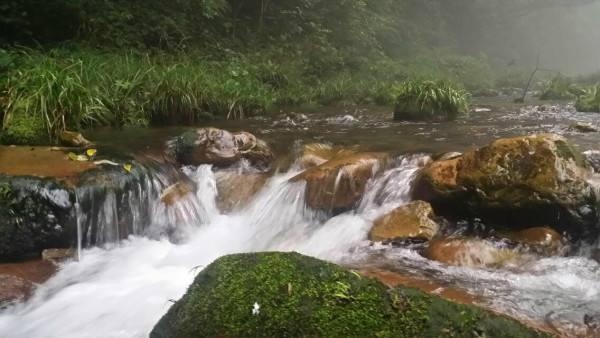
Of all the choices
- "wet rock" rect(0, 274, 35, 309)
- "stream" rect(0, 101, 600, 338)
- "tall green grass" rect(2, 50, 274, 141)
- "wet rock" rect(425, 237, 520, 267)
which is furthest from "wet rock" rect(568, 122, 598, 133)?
"wet rock" rect(0, 274, 35, 309)

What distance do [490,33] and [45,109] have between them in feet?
130

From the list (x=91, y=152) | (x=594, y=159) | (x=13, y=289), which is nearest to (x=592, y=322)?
(x=594, y=159)

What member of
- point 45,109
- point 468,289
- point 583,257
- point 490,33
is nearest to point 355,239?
point 468,289

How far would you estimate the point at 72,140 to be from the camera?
596 cm

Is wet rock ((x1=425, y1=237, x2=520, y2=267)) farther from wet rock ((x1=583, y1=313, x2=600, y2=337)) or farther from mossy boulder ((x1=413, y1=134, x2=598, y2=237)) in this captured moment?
→ wet rock ((x1=583, y1=313, x2=600, y2=337))

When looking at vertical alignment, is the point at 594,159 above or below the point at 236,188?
above

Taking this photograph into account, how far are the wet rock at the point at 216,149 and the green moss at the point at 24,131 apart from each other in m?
1.62

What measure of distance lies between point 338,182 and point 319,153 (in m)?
1.37

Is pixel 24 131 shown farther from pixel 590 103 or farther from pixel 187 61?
pixel 590 103

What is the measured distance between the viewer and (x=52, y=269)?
4.55 metres

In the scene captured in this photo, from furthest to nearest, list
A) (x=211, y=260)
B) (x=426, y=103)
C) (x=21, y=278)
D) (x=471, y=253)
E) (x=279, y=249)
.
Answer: (x=426, y=103), (x=279, y=249), (x=211, y=260), (x=471, y=253), (x=21, y=278)

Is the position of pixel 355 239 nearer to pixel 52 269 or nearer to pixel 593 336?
pixel 593 336

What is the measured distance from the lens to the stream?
364 centimetres

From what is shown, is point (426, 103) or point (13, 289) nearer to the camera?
point (13, 289)
